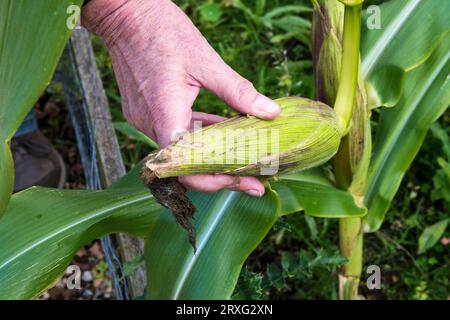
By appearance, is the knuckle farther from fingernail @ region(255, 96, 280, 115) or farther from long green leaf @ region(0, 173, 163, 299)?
long green leaf @ region(0, 173, 163, 299)

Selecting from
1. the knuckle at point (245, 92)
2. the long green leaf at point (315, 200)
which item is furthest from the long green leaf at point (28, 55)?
the long green leaf at point (315, 200)

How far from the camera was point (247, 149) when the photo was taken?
961 millimetres

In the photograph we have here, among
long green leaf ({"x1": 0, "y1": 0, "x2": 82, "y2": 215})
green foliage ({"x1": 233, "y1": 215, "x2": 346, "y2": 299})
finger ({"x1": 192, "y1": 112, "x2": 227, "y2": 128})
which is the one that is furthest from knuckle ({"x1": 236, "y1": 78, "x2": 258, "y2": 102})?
green foliage ({"x1": 233, "y1": 215, "x2": 346, "y2": 299})

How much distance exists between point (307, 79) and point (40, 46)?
138cm

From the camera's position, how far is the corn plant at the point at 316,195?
1180mm

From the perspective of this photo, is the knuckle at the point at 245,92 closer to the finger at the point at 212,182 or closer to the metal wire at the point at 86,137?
the finger at the point at 212,182

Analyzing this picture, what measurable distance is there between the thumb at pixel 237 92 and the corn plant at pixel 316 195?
165mm

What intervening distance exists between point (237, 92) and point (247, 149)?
139mm

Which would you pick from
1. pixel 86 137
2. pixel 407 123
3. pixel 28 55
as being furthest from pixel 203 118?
pixel 86 137

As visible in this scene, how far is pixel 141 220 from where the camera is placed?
4.43 feet

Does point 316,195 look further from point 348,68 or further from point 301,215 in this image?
point 301,215

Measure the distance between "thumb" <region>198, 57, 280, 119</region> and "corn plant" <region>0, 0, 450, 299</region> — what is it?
16cm

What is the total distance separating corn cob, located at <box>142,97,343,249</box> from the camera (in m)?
0.91
